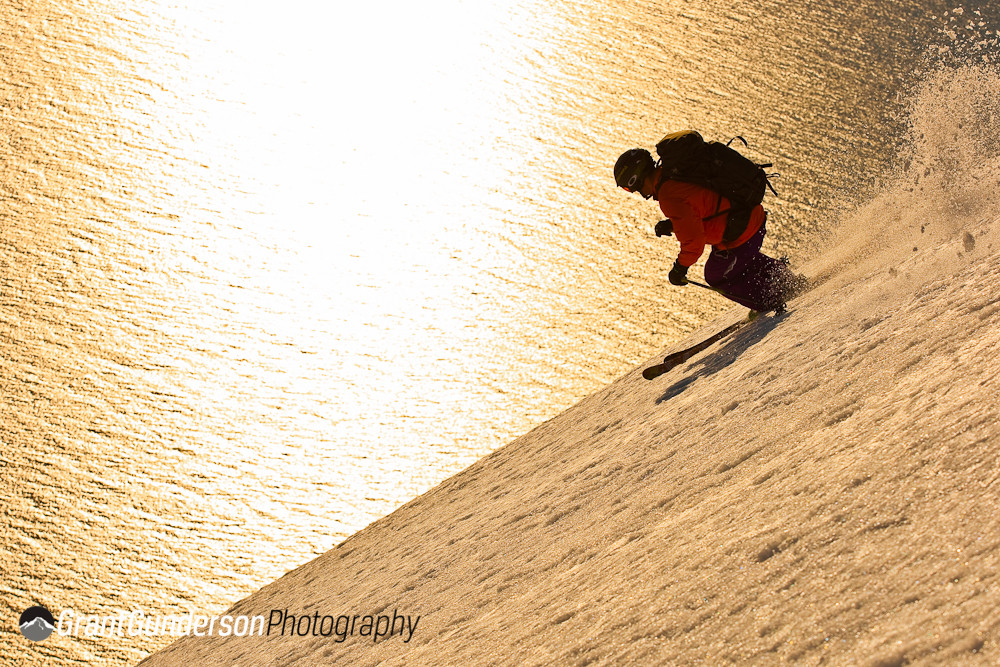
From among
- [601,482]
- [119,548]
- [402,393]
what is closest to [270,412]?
[402,393]

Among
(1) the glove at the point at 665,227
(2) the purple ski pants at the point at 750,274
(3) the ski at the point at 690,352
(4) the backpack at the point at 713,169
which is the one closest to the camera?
(4) the backpack at the point at 713,169

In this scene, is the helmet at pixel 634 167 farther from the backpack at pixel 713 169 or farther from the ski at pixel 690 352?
the ski at pixel 690 352

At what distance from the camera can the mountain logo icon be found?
527 cm

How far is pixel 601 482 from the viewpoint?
11.5 ft

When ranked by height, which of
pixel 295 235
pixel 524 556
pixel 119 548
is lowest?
pixel 524 556

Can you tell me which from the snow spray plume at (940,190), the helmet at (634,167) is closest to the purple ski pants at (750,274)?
the snow spray plume at (940,190)

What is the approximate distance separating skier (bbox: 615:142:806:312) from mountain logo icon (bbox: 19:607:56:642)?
175 inches

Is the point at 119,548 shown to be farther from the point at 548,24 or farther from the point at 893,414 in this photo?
the point at 548,24

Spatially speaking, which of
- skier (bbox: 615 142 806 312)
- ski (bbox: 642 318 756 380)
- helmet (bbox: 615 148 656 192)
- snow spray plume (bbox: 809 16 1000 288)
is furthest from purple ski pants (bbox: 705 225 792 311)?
helmet (bbox: 615 148 656 192)

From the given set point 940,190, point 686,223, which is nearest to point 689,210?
point 686,223

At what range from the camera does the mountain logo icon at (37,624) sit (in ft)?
17.3

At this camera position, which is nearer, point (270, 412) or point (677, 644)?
point (677, 644)

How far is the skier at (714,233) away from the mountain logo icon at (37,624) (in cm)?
444

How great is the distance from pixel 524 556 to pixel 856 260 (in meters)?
2.35
